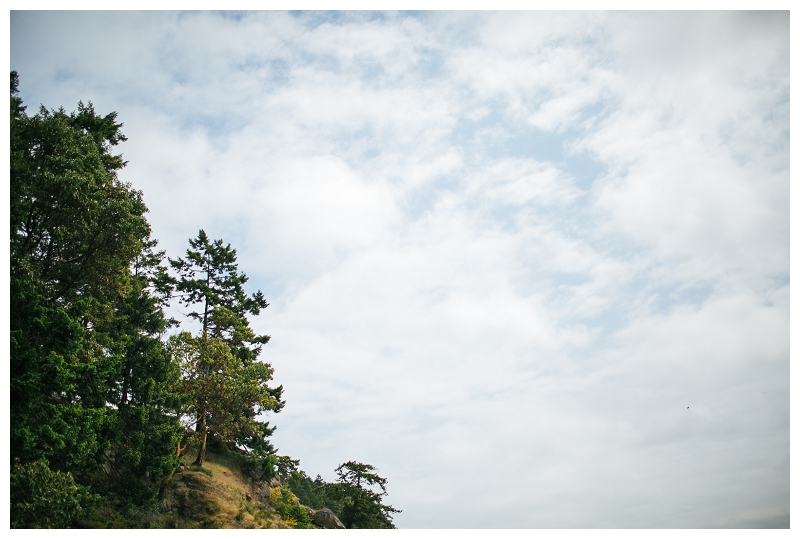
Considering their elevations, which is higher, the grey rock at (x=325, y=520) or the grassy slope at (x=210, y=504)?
the grassy slope at (x=210, y=504)

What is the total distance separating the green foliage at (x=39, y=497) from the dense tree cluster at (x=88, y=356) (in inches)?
1.2

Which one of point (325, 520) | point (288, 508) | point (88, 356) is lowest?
point (325, 520)

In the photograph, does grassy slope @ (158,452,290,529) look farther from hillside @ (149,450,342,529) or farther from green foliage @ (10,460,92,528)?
green foliage @ (10,460,92,528)

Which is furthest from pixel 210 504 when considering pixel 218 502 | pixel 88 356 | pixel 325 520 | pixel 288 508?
pixel 88 356

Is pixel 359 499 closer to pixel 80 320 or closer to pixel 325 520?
pixel 325 520

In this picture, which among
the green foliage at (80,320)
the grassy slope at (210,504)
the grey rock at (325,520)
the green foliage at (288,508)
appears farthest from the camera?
the grey rock at (325,520)

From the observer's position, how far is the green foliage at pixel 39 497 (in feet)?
46.3

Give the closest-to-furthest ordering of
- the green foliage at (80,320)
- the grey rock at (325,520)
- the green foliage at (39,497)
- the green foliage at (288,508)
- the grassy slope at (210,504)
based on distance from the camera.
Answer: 1. the green foliage at (39,497)
2. the green foliage at (80,320)
3. the grassy slope at (210,504)
4. the green foliage at (288,508)
5. the grey rock at (325,520)

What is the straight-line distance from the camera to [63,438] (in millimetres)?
15172

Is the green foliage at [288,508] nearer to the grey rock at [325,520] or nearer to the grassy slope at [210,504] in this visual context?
the grey rock at [325,520]

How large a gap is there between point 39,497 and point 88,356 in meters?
6.41

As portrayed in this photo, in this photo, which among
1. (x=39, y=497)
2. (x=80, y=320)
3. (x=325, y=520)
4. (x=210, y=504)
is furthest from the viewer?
(x=325, y=520)

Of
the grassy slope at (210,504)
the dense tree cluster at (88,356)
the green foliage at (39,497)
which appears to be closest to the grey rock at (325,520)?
the grassy slope at (210,504)

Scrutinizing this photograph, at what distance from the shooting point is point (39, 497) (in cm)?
1423
